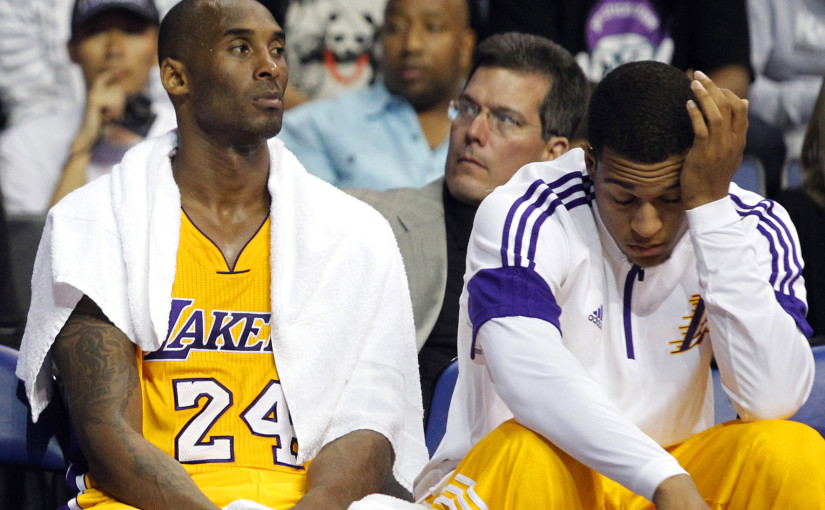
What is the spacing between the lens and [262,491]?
7.66 feet

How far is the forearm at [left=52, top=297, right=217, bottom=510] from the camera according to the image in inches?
88.7

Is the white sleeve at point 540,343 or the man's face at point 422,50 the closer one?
the white sleeve at point 540,343

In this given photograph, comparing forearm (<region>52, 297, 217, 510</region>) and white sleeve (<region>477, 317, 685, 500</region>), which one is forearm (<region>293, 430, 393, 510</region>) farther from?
white sleeve (<region>477, 317, 685, 500</region>)

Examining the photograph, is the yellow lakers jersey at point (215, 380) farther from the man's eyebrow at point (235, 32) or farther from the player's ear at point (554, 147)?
the player's ear at point (554, 147)

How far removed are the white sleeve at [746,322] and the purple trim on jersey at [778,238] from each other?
55 mm

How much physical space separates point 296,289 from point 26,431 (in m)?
0.67

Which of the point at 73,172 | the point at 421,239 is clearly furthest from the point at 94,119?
the point at 421,239

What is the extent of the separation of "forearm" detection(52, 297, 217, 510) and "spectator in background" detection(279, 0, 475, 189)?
1841 millimetres

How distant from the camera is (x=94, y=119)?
450 cm

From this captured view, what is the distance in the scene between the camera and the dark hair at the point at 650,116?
214 centimetres

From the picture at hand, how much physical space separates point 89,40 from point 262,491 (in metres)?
2.77

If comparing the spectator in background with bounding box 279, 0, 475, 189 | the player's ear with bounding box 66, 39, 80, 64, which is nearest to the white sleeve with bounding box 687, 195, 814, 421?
the spectator in background with bounding box 279, 0, 475, 189

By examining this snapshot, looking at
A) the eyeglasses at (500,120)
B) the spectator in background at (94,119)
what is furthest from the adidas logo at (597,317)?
the spectator in background at (94,119)

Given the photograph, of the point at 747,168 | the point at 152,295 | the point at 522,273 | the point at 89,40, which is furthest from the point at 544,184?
the point at 89,40
